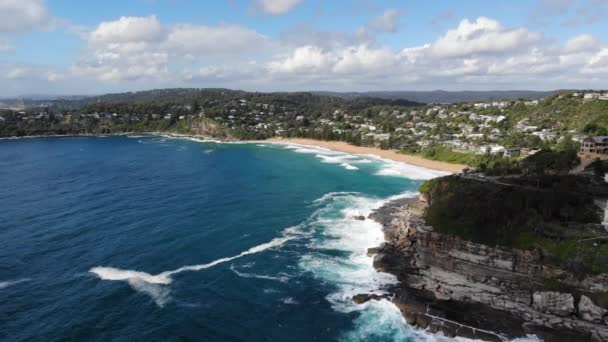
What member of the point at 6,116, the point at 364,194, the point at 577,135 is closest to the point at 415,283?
the point at 364,194

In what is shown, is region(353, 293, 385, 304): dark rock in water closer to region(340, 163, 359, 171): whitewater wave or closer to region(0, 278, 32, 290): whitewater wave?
region(0, 278, 32, 290): whitewater wave

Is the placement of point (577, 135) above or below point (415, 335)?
above

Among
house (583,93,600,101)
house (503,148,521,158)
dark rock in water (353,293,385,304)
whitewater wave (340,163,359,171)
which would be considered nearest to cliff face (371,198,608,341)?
dark rock in water (353,293,385,304)

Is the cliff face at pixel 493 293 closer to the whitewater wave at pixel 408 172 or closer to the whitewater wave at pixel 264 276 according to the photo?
the whitewater wave at pixel 264 276

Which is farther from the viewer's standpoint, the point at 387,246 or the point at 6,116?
the point at 6,116

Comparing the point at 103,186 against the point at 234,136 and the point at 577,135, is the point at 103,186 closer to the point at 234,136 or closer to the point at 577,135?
the point at 234,136

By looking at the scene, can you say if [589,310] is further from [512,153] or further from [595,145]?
[512,153]
